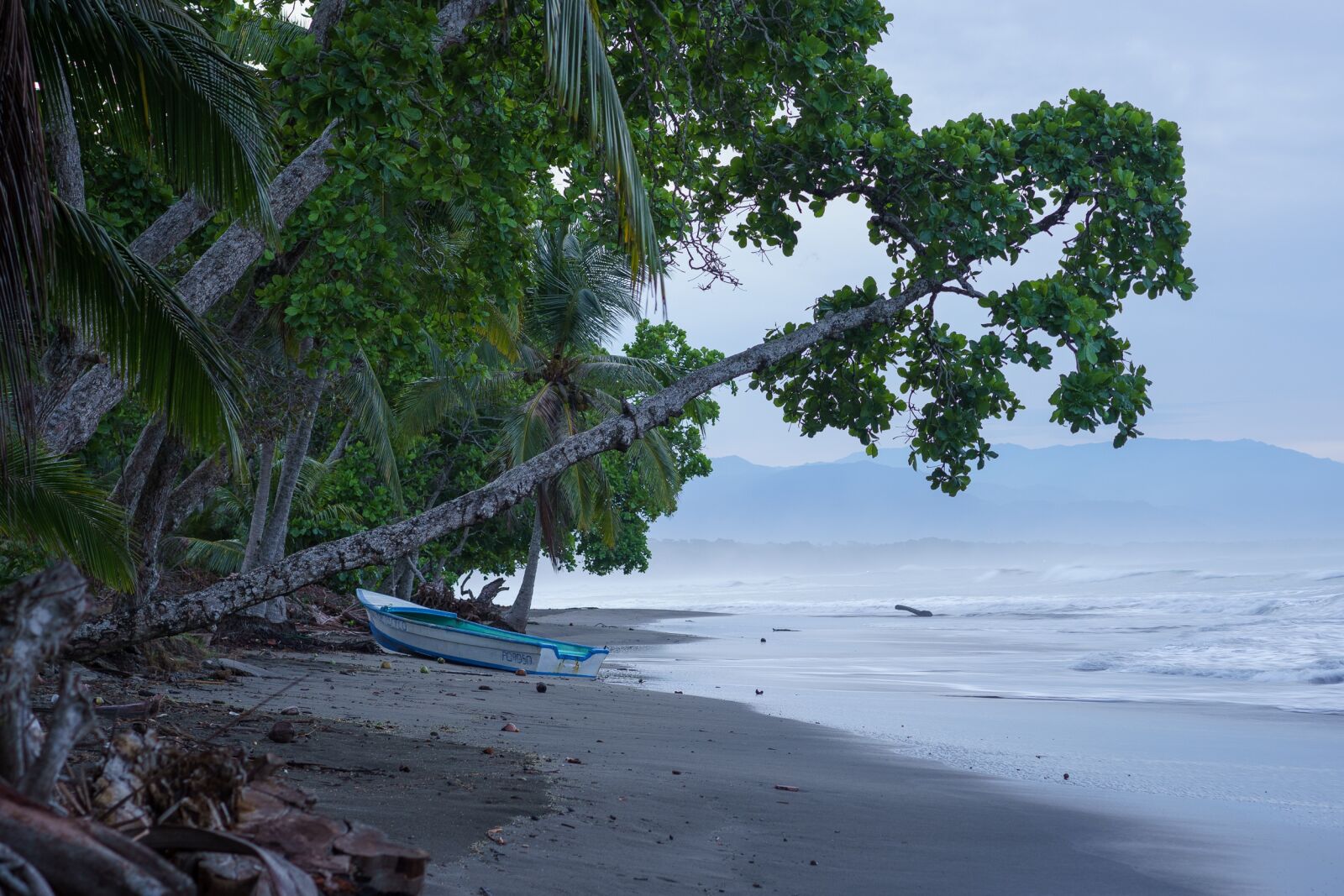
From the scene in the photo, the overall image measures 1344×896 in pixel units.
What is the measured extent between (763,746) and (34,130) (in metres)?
6.05

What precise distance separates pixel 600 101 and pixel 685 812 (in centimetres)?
406

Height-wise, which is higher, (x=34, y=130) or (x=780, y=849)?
(x=34, y=130)

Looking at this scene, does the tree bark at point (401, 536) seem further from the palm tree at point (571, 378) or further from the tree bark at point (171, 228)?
the palm tree at point (571, 378)

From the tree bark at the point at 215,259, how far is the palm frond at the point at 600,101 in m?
1.00

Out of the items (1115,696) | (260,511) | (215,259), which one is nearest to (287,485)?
(260,511)

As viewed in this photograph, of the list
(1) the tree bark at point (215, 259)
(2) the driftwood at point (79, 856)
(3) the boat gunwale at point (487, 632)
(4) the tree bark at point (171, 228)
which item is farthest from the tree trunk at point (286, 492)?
(2) the driftwood at point (79, 856)

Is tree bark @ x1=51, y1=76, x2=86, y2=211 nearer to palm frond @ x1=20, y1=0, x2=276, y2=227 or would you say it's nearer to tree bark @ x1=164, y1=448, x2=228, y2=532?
Result: palm frond @ x1=20, y1=0, x2=276, y2=227

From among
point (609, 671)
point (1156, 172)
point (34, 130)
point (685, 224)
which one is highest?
point (1156, 172)

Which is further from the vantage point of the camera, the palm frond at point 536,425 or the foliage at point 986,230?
the palm frond at point 536,425

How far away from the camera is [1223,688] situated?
1230 centimetres

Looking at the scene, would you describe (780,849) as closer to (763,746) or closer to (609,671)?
(763,746)

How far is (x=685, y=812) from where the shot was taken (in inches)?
207

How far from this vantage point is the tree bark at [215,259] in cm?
638

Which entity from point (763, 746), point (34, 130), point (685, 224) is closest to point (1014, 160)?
point (685, 224)
